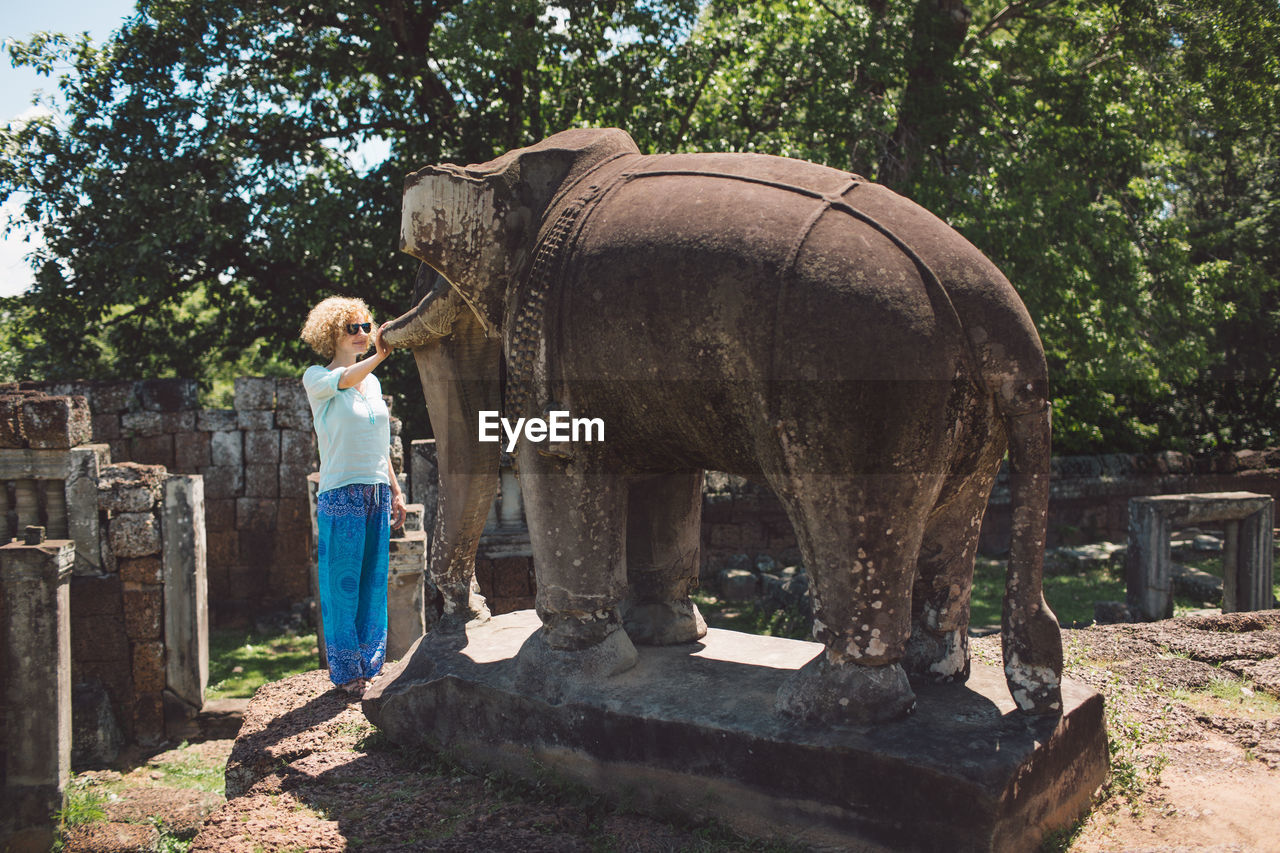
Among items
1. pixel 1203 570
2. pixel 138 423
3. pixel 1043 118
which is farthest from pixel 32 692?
pixel 1203 570

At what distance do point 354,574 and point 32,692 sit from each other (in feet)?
7.68

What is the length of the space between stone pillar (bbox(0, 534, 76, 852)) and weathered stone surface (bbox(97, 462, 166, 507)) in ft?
6.01

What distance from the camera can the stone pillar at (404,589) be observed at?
534cm

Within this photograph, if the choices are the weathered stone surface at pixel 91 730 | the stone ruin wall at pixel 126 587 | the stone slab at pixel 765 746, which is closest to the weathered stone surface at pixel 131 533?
the stone ruin wall at pixel 126 587

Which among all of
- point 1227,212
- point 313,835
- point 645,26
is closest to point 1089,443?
point 1227,212

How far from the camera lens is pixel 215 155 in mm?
10586

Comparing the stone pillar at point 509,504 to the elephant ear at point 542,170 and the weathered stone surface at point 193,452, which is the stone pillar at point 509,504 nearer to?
the elephant ear at point 542,170

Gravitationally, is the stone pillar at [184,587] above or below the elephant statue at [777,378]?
below

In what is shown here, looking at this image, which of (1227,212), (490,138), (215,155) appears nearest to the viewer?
(215,155)

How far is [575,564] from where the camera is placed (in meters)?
3.43

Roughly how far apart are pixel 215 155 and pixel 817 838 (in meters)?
10.2

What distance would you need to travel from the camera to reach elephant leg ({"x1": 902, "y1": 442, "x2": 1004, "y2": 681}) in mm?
3168

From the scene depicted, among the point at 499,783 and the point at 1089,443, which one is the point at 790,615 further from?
the point at 1089,443

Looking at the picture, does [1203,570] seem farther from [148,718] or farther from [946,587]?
[148,718]
